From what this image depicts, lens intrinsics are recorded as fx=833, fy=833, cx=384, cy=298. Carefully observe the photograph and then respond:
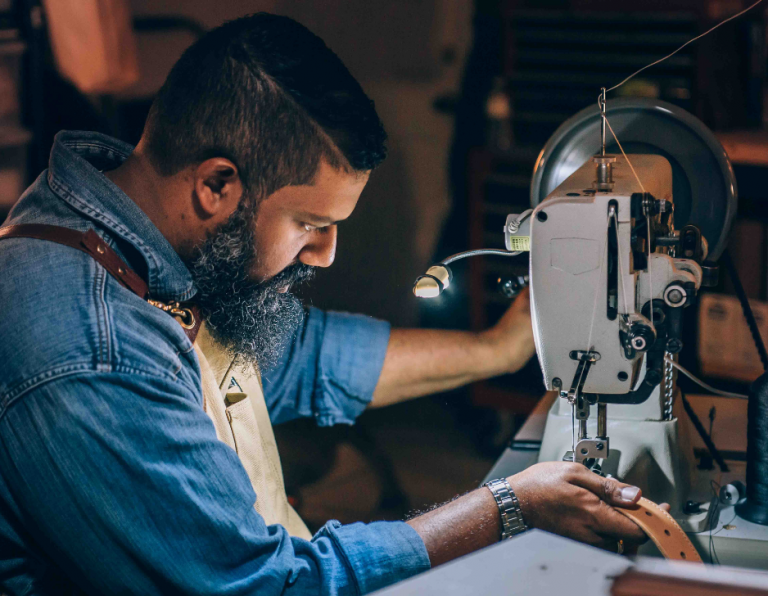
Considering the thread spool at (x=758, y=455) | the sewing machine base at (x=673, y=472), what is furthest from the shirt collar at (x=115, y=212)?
the thread spool at (x=758, y=455)

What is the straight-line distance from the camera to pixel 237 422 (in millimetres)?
1404

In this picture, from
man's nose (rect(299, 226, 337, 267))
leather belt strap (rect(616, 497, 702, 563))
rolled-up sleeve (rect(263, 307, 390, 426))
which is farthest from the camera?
rolled-up sleeve (rect(263, 307, 390, 426))

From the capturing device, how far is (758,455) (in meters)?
1.20

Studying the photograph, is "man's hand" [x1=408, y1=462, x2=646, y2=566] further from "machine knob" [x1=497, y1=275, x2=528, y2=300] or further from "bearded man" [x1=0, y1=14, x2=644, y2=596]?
"machine knob" [x1=497, y1=275, x2=528, y2=300]

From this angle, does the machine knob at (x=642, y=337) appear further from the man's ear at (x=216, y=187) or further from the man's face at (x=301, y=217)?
the man's ear at (x=216, y=187)

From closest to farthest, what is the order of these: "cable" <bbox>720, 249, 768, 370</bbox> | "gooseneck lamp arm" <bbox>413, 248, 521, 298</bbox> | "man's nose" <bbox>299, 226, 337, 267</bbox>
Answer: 1. "gooseneck lamp arm" <bbox>413, 248, 521, 298</bbox>
2. "man's nose" <bbox>299, 226, 337, 267</bbox>
3. "cable" <bbox>720, 249, 768, 370</bbox>

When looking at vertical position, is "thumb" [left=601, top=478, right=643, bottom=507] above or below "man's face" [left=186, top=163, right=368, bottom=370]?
below

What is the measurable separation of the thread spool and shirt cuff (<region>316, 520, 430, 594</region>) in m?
0.50

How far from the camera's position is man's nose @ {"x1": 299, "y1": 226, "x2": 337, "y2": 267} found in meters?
1.31

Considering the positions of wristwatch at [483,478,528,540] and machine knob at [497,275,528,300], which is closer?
wristwatch at [483,478,528,540]

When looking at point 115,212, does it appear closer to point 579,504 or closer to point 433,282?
point 433,282

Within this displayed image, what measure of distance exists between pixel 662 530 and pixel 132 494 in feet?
2.16

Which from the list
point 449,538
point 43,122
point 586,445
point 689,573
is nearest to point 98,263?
point 449,538

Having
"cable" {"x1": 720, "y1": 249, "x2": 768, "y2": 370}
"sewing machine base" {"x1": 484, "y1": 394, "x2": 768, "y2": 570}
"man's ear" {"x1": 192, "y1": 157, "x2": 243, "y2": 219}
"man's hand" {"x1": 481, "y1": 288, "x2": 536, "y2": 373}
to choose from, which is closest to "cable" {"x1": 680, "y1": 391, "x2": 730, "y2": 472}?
"sewing machine base" {"x1": 484, "y1": 394, "x2": 768, "y2": 570}
